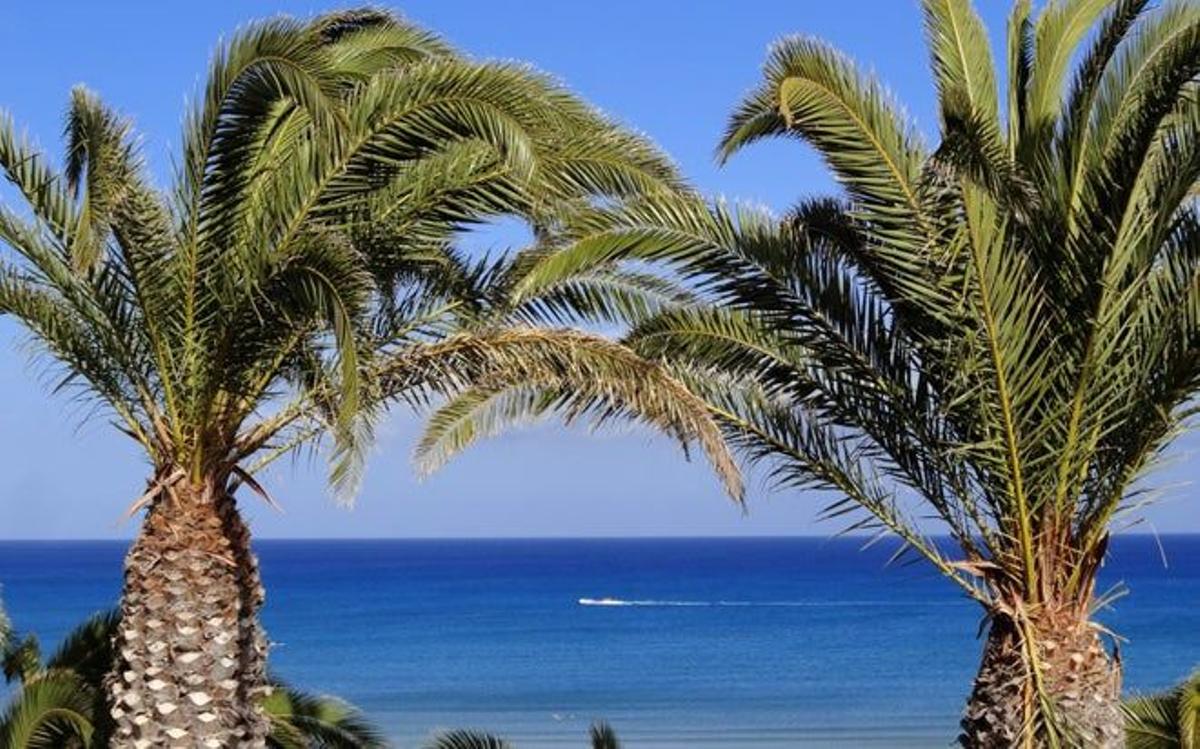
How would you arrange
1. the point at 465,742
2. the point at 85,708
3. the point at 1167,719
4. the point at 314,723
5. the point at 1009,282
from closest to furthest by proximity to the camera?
the point at 1009,282 → the point at 85,708 → the point at 465,742 → the point at 1167,719 → the point at 314,723

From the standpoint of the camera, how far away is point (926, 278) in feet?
33.0

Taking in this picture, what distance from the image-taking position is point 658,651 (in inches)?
2445

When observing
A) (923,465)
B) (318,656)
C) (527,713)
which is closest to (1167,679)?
(527,713)

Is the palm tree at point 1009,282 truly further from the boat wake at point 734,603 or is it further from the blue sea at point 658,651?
the boat wake at point 734,603

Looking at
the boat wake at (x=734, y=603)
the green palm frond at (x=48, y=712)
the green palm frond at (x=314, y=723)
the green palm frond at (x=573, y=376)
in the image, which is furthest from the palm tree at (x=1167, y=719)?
the boat wake at (x=734, y=603)

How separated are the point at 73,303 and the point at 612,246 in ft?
11.1

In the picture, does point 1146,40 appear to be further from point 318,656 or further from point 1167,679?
point 318,656

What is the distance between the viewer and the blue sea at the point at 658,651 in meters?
40.3

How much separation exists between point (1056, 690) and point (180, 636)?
506cm

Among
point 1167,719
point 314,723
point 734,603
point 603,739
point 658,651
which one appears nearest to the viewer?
point 1167,719

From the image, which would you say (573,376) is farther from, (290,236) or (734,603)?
(734,603)

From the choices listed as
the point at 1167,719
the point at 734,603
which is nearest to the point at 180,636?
the point at 1167,719

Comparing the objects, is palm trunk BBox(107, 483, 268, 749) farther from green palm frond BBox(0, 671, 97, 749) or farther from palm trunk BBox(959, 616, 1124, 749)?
palm trunk BBox(959, 616, 1124, 749)

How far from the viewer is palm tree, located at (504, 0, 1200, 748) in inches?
380
